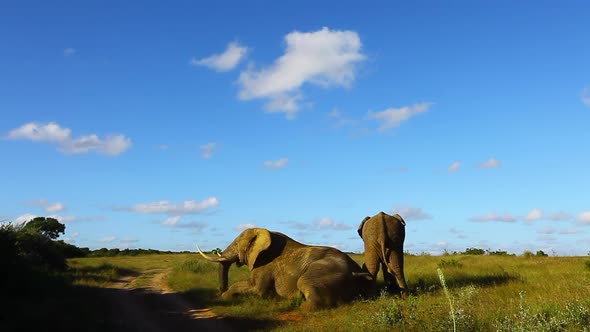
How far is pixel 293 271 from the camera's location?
1648 cm

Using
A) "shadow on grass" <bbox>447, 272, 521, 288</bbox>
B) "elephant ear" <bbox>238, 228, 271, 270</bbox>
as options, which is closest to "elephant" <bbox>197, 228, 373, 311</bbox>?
"elephant ear" <bbox>238, 228, 271, 270</bbox>

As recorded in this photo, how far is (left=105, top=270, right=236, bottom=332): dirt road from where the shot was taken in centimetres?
1290

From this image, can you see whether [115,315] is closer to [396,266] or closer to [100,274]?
[396,266]

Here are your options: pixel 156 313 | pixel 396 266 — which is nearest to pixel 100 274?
pixel 156 313

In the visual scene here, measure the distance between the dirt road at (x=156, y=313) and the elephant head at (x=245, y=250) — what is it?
1.80 m

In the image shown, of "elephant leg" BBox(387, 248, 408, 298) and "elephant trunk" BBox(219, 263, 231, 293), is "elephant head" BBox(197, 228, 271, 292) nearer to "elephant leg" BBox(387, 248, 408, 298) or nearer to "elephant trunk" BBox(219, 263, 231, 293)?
"elephant trunk" BBox(219, 263, 231, 293)

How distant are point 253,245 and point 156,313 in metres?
4.41

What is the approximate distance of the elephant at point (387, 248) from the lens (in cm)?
1605

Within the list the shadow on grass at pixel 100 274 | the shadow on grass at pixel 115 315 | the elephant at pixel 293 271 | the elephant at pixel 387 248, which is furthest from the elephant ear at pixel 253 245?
the shadow on grass at pixel 100 274

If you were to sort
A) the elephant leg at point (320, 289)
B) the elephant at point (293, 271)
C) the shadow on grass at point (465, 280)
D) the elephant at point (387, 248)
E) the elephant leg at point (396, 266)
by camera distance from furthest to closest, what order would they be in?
the shadow on grass at point (465, 280)
the elephant at point (387, 248)
the elephant leg at point (396, 266)
the elephant at point (293, 271)
the elephant leg at point (320, 289)

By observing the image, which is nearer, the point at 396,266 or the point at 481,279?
the point at 396,266

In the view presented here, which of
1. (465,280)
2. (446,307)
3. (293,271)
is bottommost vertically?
(446,307)

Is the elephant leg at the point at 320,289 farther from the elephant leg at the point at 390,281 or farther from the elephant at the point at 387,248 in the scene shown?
the elephant leg at the point at 390,281

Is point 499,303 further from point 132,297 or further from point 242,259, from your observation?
point 132,297
